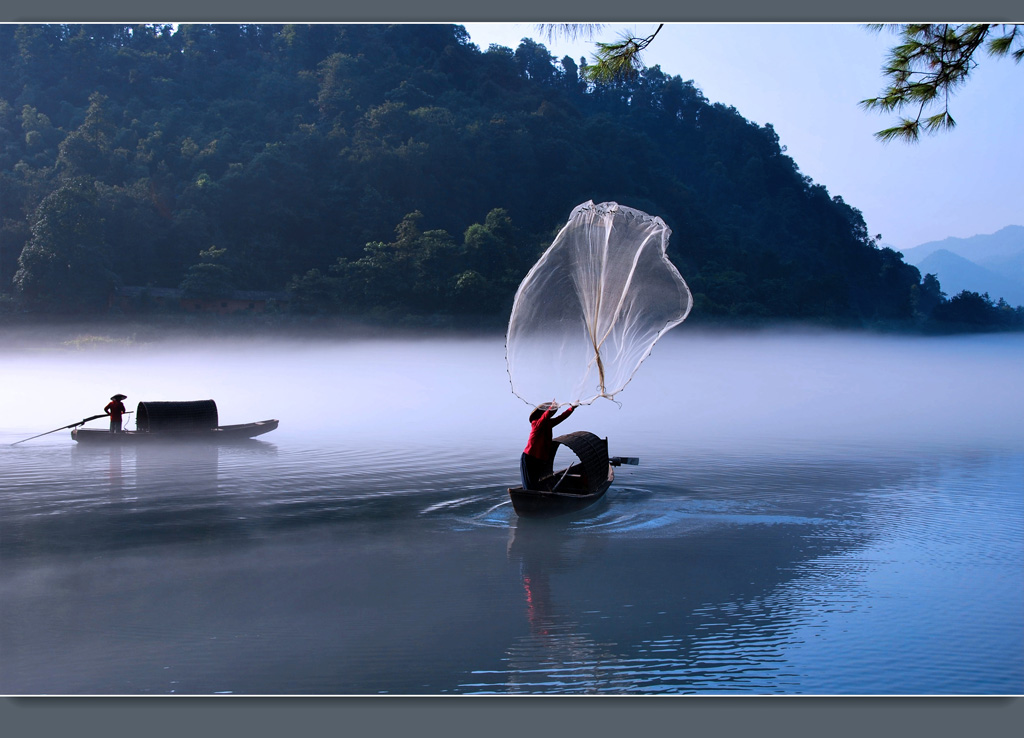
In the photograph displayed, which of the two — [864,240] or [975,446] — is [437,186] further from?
[975,446]

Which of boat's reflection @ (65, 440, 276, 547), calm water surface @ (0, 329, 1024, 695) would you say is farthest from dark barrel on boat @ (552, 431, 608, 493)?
boat's reflection @ (65, 440, 276, 547)

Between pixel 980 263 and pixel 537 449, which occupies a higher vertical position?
pixel 980 263


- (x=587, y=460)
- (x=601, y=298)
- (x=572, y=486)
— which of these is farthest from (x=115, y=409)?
(x=601, y=298)

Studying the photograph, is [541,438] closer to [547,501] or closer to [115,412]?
[547,501]

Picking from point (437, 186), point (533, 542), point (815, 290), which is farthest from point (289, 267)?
point (533, 542)

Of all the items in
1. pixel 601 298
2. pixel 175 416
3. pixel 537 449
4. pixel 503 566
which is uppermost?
pixel 601 298

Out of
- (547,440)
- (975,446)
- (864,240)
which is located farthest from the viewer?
(864,240)

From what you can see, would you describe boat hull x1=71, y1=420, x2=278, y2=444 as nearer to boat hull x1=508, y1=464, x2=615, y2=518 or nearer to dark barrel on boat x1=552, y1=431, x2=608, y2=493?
dark barrel on boat x1=552, y1=431, x2=608, y2=493

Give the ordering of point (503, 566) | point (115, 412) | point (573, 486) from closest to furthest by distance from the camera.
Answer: point (503, 566) → point (573, 486) → point (115, 412)
